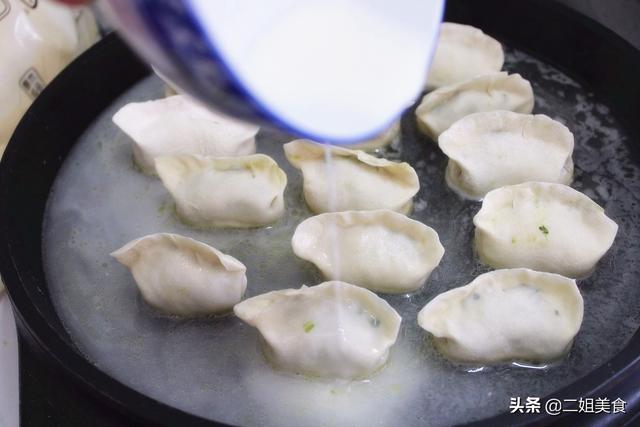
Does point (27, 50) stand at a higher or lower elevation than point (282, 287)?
higher

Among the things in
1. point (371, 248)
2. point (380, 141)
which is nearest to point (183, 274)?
point (371, 248)

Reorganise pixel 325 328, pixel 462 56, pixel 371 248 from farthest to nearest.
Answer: pixel 462 56, pixel 371 248, pixel 325 328

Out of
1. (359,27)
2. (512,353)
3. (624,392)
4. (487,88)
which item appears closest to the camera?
(359,27)

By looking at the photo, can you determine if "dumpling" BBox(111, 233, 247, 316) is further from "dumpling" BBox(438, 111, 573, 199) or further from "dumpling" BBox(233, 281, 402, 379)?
"dumpling" BBox(438, 111, 573, 199)

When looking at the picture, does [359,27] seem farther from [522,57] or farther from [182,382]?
[522,57]

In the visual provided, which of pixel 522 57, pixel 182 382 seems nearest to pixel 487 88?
pixel 522 57

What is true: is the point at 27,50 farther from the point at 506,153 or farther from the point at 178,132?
the point at 506,153
